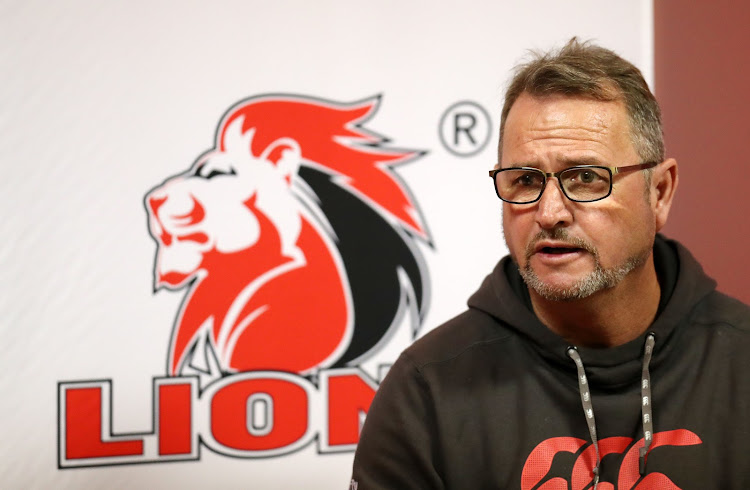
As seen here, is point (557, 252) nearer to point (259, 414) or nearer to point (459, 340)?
point (459, 340)

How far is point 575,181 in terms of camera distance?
3.66 ft

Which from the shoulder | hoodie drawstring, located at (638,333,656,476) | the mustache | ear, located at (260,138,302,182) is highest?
ear, located at (260,138,302,182)

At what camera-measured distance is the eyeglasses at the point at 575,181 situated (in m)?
1.10

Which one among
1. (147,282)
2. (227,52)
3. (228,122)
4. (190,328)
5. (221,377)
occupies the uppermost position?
(227,52)

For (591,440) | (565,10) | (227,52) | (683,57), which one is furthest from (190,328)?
(683,57)

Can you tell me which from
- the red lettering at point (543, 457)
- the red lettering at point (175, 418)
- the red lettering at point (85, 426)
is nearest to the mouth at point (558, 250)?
the red lettering at point (543, 457)

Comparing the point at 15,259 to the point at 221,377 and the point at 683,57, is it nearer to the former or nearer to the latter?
the point at 221,377

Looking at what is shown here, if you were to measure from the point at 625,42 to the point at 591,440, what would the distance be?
126 cm

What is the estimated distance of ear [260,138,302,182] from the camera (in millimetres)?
1753

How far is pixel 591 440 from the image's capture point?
1.12 m

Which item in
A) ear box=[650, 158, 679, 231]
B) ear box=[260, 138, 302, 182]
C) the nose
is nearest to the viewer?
the nose

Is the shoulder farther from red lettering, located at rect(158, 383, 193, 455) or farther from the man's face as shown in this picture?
red lettering, located at rect(158, 383, 193, 455)

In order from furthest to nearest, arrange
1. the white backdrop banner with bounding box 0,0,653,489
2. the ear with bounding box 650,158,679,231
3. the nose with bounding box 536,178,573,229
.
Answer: the white backdrop banner with bounding box 0,0,653,489, the ear with bounding box 650,158,679,231, the nose with bounding box 536,178,573,229

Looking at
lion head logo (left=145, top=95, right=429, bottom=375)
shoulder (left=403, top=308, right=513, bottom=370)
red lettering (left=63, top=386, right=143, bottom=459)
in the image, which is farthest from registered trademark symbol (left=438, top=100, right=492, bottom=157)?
red lettering (left=63, top=386, right=143, bottom=459)
